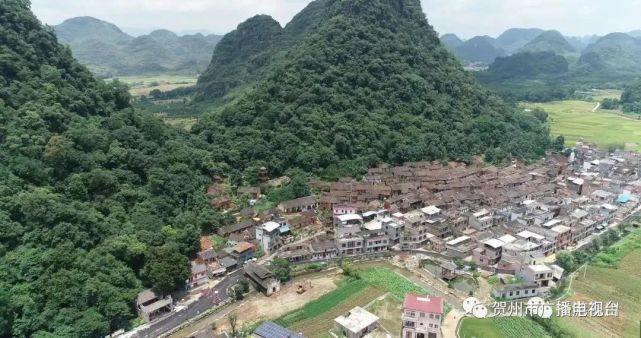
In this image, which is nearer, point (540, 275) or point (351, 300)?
point (351, 300)

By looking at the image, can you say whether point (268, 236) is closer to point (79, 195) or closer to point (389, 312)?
point (389, 312)

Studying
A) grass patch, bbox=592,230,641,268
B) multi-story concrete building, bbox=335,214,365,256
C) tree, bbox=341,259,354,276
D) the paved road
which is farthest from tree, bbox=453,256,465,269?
the paved road

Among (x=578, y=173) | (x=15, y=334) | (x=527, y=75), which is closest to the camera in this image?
(x=15, y=334)

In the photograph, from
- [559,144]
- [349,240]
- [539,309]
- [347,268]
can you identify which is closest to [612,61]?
[559,144]

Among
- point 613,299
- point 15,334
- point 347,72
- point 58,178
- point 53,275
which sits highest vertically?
point 347,72

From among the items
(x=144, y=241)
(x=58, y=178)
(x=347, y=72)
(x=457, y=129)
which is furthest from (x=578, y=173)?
(x=58, y=178)

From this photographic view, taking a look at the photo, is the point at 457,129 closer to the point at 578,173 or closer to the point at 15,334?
the point at 578,173

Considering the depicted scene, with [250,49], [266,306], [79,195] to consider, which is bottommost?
[266,306]
